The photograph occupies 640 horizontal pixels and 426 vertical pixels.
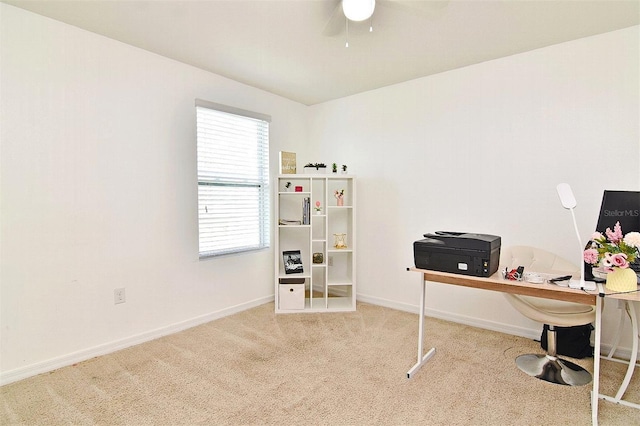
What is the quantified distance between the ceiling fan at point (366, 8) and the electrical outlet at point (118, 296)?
100 inches

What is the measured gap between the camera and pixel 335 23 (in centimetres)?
235

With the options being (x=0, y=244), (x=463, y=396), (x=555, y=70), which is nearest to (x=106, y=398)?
(x=0, y=244)

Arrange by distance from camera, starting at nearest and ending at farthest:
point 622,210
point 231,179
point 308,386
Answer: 1. point 622,210
2. point 308,386
3. point 231,179

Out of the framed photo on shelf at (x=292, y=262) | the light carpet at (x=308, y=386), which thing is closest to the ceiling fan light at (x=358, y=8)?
Result: the light carpet at (x=308, y=386)

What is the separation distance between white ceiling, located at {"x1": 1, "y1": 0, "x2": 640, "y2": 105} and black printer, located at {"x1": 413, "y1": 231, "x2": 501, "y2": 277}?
148 centimetres

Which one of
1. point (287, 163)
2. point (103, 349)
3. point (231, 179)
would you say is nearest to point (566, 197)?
point (287, 163)

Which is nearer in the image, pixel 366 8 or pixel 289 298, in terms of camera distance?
pixel 366 8

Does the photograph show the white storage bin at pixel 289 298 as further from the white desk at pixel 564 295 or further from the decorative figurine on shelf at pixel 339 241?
the white desk at pixel 564 295

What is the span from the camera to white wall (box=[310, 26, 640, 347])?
264 cm

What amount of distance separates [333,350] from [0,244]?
239 centimetres

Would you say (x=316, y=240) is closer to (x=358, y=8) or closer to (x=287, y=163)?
(x=287, y=163)

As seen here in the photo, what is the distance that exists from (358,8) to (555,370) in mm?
2665

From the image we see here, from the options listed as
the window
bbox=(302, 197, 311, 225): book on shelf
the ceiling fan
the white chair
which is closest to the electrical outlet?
the window

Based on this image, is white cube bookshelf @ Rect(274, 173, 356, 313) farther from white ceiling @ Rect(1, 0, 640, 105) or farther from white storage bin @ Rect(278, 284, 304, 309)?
white ceiling @ Rect(1, 0, 640, 105)
